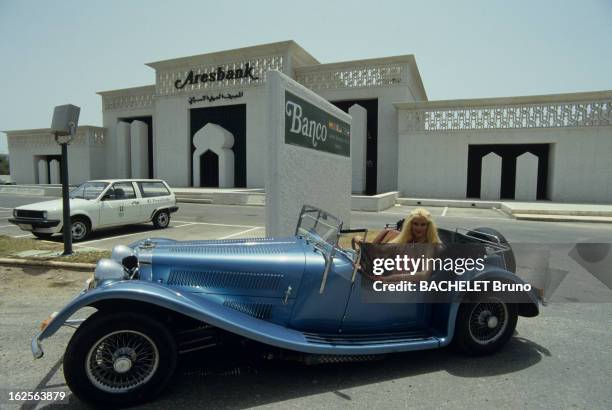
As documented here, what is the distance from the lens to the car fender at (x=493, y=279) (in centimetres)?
350

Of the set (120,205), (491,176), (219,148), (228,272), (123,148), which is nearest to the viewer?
(228,272)

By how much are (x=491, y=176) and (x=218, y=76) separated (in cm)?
2190

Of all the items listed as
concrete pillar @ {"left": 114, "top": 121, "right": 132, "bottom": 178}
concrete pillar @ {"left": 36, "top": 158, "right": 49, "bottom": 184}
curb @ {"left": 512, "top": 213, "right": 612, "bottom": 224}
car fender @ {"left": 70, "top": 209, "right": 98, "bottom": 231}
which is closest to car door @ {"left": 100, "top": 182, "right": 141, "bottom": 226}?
car fender @ {"left": 70, "top": 209, "right": 98, "bottom": 231}

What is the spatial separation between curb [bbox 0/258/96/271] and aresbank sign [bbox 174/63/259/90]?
2522 cm

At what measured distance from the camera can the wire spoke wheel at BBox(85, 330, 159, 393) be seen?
2.73 m

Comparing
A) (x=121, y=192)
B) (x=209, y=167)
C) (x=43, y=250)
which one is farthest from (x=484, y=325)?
(x=209, y=167)

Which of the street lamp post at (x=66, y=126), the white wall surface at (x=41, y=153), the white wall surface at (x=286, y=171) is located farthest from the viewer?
the white wall surface at (x=41, y=153)

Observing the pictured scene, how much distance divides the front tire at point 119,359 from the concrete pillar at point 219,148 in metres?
27.5

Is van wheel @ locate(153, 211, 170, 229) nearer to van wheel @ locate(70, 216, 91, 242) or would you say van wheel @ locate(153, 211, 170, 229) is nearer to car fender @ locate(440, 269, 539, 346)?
van wheel @ locate(70, 216, 91, 242)

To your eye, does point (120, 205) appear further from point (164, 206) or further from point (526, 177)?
point (526, 177)

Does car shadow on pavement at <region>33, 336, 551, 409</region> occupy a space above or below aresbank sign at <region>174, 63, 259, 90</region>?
below

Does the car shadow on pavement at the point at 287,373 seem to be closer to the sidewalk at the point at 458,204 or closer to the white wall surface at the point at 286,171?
the white wall surface at the point at 286,171

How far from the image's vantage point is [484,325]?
3711mm

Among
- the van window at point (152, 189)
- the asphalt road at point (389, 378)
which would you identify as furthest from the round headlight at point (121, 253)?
the van window at point (152, 189)
